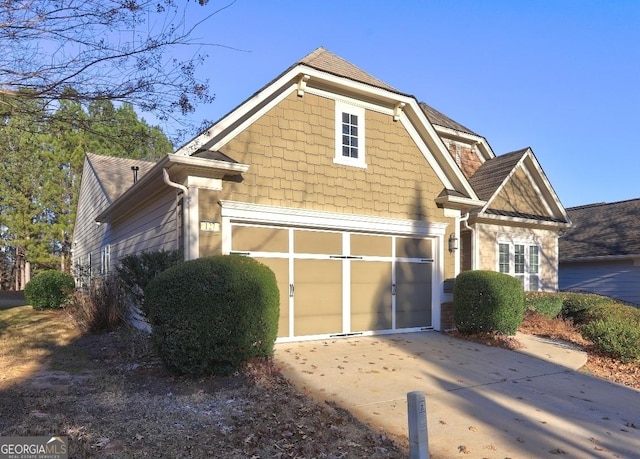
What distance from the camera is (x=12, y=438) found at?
4.60 m

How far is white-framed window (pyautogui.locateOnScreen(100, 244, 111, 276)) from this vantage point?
52.1 ft

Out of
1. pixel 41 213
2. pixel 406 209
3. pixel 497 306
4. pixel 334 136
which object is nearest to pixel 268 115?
pixel 334 136

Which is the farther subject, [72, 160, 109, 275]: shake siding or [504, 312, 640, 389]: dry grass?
[72, 160, 109, 275]: shake siding

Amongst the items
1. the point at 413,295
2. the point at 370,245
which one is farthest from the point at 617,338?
the point at 370,245

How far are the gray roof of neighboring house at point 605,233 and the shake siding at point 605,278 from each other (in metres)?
0.48

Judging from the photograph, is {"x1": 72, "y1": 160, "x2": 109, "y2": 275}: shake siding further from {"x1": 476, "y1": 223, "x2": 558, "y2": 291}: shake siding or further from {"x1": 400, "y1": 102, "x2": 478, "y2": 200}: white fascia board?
{"x1": 476, "y1": 223, "x2": 558, "y2": 291}: shake siding

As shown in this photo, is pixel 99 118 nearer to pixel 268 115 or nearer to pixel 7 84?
pixel 7 84

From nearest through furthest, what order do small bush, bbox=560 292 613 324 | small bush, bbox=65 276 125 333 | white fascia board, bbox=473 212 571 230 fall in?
small bush, bbox=65 276 125 333 → small bush, bbox=560 292 613 324 → white fascia board, bbox=473 212 571 230

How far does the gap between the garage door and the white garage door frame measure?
4.5 inches

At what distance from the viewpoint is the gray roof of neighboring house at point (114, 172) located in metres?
17.3

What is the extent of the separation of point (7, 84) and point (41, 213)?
27369 millimetres

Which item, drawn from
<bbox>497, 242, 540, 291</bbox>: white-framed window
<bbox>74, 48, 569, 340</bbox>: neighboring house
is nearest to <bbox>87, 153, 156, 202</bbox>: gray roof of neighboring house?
<bbox>74, 48, 569, 340</bbox>: neighboring house

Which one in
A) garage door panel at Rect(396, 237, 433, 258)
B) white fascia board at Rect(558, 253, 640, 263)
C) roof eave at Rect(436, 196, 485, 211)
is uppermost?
roof eave at Rect(436, 196, 485, 211)

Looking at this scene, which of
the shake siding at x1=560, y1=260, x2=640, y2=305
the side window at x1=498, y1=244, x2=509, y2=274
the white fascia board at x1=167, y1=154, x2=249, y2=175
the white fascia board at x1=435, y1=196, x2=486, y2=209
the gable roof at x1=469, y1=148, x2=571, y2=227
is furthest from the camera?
the shake siding at x1=560, y1=260, x2=640, y2=305
